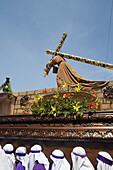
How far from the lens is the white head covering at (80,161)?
8.25 ft

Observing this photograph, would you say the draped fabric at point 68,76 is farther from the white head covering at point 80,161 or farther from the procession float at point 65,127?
the white head covering at point 80,161

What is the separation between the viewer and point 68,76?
21.5 feet

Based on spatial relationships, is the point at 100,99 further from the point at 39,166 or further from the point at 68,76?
the point at 39,166

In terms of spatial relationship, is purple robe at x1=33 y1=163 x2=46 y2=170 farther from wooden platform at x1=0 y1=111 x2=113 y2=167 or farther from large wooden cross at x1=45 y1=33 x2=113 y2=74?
large wooden cross at x1=45 y1=33 x2=113 y2=74

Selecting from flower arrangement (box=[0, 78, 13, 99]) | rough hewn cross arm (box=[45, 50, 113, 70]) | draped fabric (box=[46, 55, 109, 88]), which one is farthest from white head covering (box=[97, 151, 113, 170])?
rough hewn cross arm (box=[45, 50, 113, 70])

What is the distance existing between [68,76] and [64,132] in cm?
372

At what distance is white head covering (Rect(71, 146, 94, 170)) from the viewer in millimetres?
2516

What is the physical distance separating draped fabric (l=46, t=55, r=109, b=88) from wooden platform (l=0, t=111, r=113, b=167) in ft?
7.95

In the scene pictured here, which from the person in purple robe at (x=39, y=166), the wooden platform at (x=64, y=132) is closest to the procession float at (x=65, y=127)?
the wooden platform at (x=64, y=132)

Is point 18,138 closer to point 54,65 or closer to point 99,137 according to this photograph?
point 99,137

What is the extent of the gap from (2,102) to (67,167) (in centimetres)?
475

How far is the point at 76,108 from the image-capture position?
327cm

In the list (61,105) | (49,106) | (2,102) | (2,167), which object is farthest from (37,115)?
(2,102)

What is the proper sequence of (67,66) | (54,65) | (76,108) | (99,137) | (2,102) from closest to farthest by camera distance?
(99,137) < (76,108) < (2,102) < (67,66) < (54,65)
